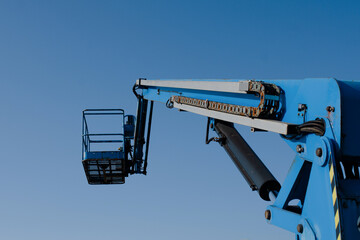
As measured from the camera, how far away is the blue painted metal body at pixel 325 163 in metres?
6.44

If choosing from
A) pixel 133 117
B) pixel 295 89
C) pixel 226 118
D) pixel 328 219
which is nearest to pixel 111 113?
pixel 133 117

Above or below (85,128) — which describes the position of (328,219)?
below

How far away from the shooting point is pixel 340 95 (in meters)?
6.49

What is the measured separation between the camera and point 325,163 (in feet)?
21.4

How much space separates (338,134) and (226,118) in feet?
8.41

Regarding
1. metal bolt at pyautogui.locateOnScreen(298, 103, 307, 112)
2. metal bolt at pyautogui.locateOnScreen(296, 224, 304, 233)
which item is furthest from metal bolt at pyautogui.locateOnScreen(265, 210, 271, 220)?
metal bolt at pyautogui.locateOnScreen(298, 103, 307, 112)

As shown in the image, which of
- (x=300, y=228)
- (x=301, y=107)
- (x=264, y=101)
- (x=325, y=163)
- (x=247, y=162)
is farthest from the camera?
(x=247, y=162)

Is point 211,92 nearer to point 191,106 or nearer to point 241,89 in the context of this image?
point 191,106

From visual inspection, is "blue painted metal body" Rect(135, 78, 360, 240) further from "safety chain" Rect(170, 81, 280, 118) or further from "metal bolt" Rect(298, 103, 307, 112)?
"safety chain" Rect(170, 81, 280, 118)

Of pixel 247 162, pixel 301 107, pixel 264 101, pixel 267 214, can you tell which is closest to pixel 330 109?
pixel 301 107

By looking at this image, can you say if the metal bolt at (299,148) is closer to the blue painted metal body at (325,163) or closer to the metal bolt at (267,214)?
the blue painted metal body at (325,163)

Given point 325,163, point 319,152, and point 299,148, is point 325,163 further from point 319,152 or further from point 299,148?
point 299,148

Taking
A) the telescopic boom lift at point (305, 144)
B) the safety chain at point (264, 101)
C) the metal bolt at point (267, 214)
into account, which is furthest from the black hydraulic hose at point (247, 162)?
the safety chain at point (264, 101)

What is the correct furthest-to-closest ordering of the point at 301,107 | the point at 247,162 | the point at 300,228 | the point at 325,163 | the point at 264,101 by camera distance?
the point at 247,162 < the point at 264,101 < the point at 301,107 < the point at 300,228 < the point at 325,163
